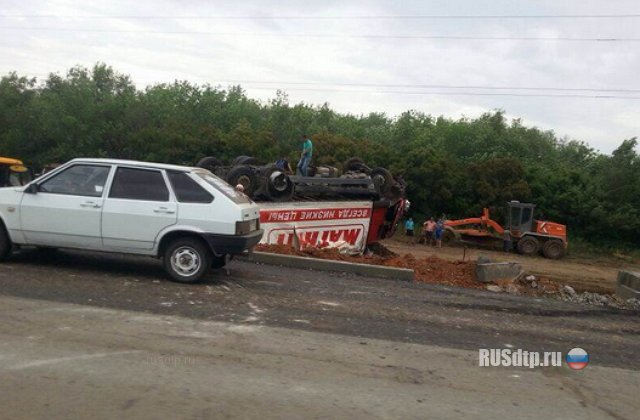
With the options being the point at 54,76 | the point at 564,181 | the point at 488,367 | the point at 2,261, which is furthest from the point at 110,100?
the point at 488,367

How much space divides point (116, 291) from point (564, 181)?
2818 centimetres

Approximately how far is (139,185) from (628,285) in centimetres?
922

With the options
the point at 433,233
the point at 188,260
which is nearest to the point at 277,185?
the point at 188,260

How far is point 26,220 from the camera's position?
355 inches

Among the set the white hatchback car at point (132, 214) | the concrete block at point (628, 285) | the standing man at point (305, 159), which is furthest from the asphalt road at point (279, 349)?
the standing man at point (305, 159)

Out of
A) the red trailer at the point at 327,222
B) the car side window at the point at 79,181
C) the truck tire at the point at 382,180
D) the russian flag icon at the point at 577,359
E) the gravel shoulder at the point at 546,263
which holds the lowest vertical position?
the gravel shoulder at the point at 546,263

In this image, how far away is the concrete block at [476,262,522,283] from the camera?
12.1 meters

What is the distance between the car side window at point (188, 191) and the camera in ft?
29.2

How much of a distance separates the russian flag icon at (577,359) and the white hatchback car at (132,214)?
442 centimetres

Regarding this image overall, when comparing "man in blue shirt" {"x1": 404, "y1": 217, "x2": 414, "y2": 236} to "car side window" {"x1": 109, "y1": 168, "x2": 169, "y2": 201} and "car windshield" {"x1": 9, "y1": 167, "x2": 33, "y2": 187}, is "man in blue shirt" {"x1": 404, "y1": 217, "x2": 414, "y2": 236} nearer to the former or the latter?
"car windshield" {"x1": 9, "y1": 167, "x2": 33, "y2": 187}

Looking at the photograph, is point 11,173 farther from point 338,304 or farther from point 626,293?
point 626,293

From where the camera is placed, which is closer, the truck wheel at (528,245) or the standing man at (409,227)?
the truck wheel at (528,245)

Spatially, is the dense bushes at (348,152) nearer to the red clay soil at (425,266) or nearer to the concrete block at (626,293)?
the red clay soil at (425,266)

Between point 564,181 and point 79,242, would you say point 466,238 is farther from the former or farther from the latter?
point 79,242
